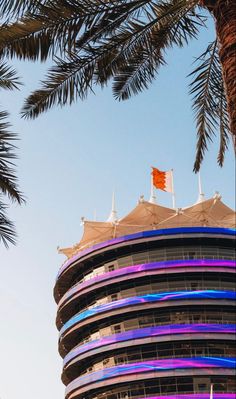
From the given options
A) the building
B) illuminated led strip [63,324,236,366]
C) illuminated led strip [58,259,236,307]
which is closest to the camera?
the building

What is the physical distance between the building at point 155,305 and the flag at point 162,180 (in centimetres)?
357

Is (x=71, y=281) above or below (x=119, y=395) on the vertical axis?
above

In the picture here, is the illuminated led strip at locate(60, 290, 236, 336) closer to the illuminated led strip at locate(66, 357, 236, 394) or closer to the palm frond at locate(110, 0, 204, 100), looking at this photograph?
the illuminated led strip at locate(66, 357, 236, 394)

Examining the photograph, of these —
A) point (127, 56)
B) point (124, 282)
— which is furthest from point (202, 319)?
point (127, 56)

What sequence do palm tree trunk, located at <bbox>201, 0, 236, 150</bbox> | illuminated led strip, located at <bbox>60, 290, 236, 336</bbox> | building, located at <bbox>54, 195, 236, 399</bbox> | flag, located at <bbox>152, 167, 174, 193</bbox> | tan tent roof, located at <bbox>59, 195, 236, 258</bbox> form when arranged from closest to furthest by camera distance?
palm tree trunk, located at <bbox>201, 0, 236, 150</bbox> < building, located at <bbox>54, 195, 236, 399</bbox> < illuminated led strip, located at <bbox>60, 290, 236, 336</bbox> < flag, located at <bbox>152, 167, 174, 193</bbox> < tan tent roof, located at <bbox>59, 195, 236, 258</bbox>

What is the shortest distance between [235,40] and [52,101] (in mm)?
5168

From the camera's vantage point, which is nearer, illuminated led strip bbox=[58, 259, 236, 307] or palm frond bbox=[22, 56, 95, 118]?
palm frond bbox=[22, 56, 95, 118]

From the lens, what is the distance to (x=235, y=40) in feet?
30.2

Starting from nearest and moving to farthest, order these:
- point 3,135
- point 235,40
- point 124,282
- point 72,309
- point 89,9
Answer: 1. point 235,40
2. point 89,9
3. point 3,135
4. point 124,282
5. point 72,309

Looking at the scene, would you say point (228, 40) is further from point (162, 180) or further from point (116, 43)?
point (162, 180)

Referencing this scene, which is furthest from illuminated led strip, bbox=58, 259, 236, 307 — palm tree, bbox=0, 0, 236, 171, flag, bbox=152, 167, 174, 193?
palm tree, bbox=0, 0, 236, 171

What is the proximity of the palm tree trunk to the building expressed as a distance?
64.5m

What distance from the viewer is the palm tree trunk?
9.01m

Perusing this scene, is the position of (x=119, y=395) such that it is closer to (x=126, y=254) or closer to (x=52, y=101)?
(x=126, y=254)
